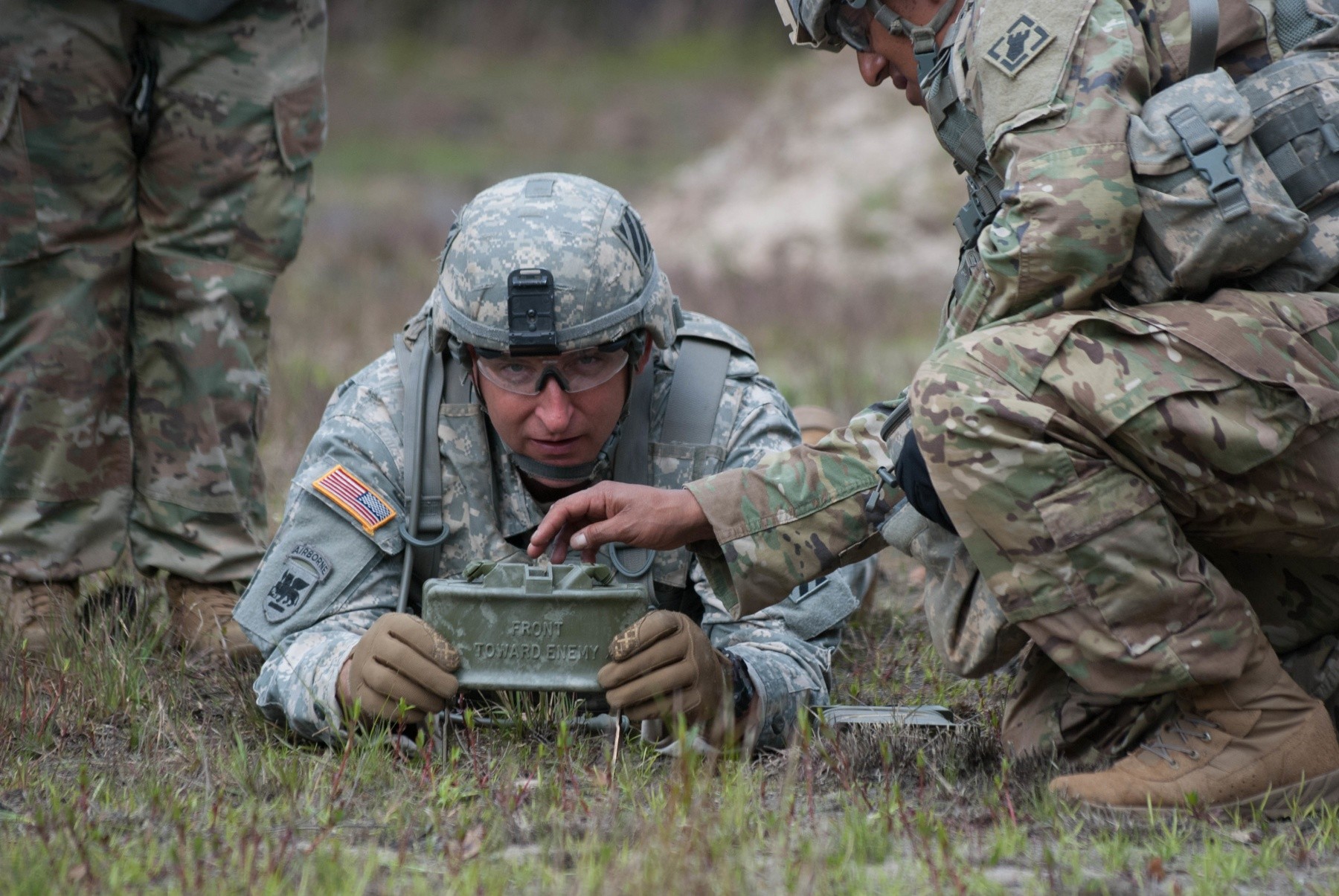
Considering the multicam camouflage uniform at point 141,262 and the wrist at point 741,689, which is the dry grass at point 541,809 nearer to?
the wrist at point 741,689

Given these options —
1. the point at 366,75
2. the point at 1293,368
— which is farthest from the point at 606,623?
the point at 366,75

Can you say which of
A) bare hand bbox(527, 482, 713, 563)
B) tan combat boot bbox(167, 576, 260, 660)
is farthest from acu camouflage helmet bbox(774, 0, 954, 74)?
tan combat boot bbox(167, 576, 260, 660)

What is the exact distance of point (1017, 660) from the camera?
3.93 meters

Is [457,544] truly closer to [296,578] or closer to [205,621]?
[296,578]

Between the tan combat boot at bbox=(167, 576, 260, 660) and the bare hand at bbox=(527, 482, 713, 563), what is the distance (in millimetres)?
1302

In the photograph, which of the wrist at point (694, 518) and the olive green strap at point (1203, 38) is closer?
the olive green strap at point (1203, 38)

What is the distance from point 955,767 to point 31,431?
2.75 meters

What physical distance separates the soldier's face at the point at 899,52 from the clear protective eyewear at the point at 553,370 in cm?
88

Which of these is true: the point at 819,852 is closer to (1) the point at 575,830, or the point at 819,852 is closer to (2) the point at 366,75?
(1) the point at 575,830

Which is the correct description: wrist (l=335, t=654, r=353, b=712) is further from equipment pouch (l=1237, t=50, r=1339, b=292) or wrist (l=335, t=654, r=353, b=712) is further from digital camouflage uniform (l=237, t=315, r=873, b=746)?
equipment pouch (l=1237, t=50, r=1339, b=292)

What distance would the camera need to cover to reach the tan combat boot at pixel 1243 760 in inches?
112

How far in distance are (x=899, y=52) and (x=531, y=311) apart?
1.01m

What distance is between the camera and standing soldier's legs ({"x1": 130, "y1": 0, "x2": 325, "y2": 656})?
4281mm

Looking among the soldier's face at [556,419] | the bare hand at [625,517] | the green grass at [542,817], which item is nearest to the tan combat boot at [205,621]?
the green grass at [542,817]
